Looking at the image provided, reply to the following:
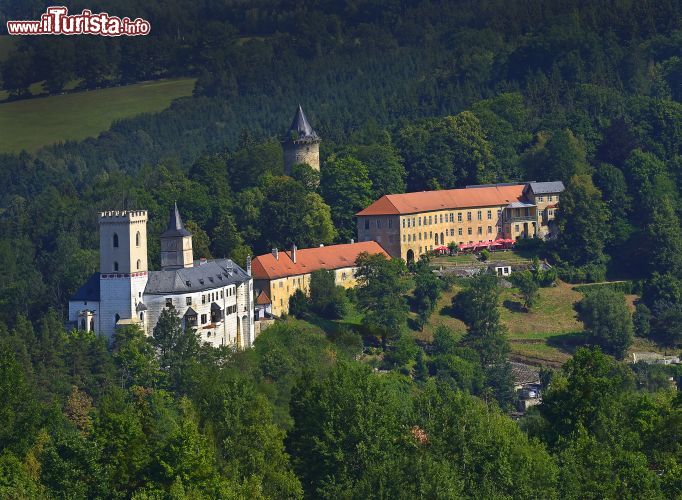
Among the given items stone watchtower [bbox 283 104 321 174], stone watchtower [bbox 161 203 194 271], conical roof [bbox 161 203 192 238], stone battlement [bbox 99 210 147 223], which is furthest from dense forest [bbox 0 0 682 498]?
conical roof [bbox 161 203 192 238]

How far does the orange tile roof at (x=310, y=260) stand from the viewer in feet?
390

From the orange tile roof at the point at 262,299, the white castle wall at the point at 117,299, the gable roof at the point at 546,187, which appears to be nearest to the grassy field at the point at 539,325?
the gable roof at the point at 546,187

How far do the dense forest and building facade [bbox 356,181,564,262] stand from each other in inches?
103

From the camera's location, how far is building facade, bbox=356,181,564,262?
13212 centimetres

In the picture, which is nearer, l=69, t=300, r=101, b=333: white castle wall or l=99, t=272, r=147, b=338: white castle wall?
l=99, t=272, r=147, b=338: white castle wall

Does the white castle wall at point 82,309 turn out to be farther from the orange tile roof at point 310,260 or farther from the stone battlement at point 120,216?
the orange tile roof at point 310,260

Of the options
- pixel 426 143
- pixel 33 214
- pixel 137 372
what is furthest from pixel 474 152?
pixel 137 372

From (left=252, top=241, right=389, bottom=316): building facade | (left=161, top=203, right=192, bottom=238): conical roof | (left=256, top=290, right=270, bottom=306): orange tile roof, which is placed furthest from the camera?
(left=252, top=241, right=389, bottom=316): building facade

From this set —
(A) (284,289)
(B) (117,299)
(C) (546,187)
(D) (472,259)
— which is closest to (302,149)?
(D) (472,259)

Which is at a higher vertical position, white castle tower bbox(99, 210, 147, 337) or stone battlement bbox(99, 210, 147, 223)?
stone battlement bbox(99, 210, 147, 223)

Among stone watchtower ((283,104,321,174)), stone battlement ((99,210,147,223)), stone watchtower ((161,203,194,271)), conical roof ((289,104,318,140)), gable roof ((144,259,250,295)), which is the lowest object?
gable roof ((144,259,250,295))

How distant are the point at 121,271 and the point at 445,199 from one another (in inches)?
1354

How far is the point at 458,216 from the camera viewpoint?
448 feet

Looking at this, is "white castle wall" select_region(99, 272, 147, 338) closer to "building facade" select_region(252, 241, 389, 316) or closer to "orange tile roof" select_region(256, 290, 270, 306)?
"orange tile roof" select_region(256, 290, 270, 306)
